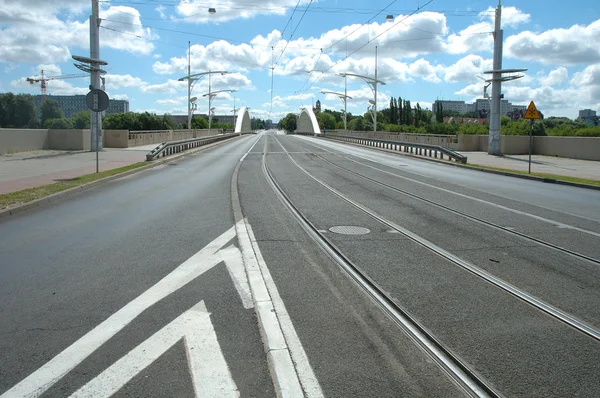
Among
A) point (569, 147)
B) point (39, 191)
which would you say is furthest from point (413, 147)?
point (39, 191)

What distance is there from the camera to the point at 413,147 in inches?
1481

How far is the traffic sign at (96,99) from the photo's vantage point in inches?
708

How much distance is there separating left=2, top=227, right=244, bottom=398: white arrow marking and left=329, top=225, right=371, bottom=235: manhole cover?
2.37m

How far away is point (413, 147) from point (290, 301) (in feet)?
110

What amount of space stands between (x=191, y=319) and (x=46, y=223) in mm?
6316

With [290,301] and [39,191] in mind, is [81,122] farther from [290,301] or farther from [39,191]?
[290,301]

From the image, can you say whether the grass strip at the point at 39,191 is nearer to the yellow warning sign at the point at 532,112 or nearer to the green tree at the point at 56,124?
the yellow warning sign at the point at 532,112

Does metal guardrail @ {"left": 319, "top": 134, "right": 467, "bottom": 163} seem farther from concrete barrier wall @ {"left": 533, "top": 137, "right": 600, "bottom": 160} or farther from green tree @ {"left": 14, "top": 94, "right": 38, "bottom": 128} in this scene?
green tree @ {"left": 14, "top": 94, "right": 38, "bottom": 128}

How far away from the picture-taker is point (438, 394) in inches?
143

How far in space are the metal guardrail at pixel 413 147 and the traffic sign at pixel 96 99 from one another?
1839 centimetres

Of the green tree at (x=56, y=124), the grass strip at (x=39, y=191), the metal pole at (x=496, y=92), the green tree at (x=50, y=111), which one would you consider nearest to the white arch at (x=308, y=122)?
the green tree at (x=56, y=124)

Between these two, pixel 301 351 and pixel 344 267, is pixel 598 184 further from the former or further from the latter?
pixel 301 351

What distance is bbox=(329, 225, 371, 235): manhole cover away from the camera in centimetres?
911

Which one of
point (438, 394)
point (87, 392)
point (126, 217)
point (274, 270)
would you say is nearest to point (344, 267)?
point (274, 270)
